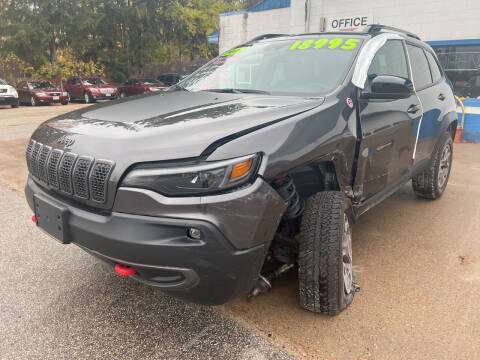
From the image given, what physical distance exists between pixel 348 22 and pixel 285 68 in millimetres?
13788

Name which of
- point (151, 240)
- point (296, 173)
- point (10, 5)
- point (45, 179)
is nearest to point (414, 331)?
point (296, 173)

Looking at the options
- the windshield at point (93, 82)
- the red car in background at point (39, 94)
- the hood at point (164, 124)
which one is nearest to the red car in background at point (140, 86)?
the windshield at point (93, 82)

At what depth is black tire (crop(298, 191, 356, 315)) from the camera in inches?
92.2

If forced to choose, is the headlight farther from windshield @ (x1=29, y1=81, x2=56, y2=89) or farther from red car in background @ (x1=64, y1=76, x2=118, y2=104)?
red car in background @ (x1=64, y1=76, x2=118, y2=104)

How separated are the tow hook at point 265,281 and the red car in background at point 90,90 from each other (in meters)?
21.5

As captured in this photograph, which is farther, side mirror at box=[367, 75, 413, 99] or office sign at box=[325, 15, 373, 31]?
office sign at box=[325, 15, 373, 31]

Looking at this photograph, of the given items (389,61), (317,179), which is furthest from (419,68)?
(317,179)

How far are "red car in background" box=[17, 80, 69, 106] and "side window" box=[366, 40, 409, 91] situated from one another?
65.8 ft

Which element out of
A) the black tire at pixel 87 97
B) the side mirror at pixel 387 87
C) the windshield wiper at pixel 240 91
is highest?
the side mirror at pixel 387 87

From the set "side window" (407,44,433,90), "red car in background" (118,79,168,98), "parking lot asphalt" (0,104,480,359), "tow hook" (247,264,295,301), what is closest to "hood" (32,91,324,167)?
"tow hook" (247,264,295,301)

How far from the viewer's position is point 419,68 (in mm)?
4043

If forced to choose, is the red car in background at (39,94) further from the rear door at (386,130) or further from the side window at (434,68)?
the rear door at (386,130)

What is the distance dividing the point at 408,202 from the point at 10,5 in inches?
1160

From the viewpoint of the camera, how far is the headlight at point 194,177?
1.88 metres
